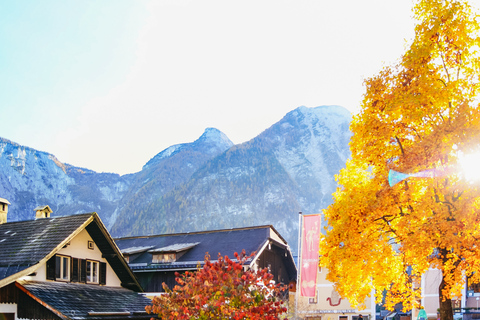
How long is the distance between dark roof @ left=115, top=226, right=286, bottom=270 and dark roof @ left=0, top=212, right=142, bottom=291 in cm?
757

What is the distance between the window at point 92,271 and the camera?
24.3 metres

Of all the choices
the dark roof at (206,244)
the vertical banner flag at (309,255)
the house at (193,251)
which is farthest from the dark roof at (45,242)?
the vertical banner flag at (309,255)

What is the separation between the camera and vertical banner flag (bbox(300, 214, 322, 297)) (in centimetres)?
3838

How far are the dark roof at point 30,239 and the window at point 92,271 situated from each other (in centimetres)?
285

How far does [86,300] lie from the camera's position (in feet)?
68.1

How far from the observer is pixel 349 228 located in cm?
1562

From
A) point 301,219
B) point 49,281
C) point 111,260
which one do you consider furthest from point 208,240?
point 49,281

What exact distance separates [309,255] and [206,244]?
9.18 m

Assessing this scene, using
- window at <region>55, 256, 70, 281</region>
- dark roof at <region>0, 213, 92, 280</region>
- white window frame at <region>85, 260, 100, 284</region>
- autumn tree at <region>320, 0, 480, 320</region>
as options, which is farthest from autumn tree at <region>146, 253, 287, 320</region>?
white window frame at <region>85, 260, 100, 284</region>

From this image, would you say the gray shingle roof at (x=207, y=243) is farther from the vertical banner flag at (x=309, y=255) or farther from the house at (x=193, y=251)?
the vertical banner flag at (x=309, y=255)

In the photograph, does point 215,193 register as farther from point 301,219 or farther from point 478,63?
point 478,63

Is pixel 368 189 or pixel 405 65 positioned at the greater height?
pixel 405 65

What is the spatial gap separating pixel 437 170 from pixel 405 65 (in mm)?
3774

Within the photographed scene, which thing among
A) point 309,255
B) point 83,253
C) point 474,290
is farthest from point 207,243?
point 474,290
